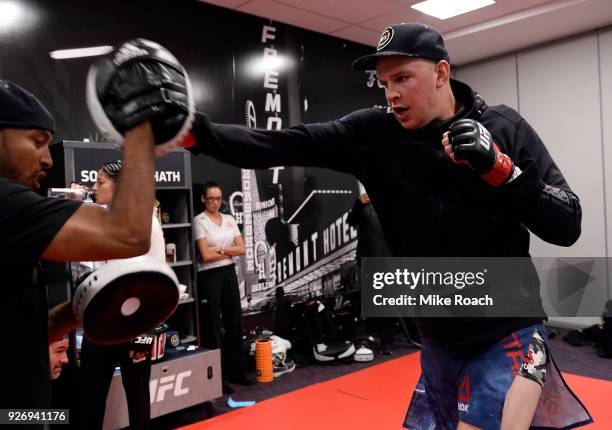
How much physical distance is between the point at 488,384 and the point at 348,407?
74.1 inches

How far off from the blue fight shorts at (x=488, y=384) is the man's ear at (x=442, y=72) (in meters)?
0.87

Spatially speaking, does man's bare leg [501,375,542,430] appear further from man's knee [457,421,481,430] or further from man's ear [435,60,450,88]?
man's ear [435,60,450,88]

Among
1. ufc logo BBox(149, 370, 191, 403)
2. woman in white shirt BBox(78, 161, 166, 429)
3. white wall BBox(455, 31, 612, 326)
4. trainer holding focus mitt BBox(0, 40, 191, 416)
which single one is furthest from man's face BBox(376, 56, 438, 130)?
white wall BBox(455, 31, 612, 326)

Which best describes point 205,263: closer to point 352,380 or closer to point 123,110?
point 352,380

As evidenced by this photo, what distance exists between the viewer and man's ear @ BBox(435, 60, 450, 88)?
67.8 inches

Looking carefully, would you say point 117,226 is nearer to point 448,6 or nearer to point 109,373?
point 109,373

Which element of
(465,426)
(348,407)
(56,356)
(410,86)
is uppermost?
(410,86)

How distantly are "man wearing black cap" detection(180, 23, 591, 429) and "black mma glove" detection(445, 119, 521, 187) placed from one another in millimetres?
12

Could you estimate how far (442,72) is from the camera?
68.4 inches

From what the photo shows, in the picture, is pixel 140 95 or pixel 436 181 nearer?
pixel 140 95

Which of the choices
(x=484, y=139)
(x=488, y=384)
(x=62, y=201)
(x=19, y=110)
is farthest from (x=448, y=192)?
(x=19, y=110)

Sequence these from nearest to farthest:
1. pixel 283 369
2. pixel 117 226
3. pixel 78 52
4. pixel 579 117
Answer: pixel 117 226, pixel 78 52, pixel 283 369, pixel 579 117

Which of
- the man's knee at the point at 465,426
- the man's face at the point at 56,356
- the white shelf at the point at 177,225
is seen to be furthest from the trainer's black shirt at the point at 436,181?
the white shelf at the point at 177,225

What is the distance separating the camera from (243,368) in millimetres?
4586
